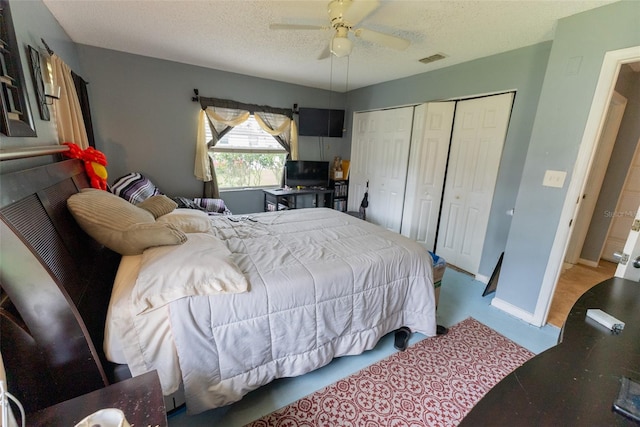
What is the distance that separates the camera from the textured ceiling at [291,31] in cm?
188

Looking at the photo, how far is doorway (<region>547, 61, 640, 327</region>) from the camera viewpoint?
9.91ft

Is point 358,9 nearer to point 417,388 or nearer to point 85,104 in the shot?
point 417,388

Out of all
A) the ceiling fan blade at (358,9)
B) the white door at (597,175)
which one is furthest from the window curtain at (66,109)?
the white door at (597,175)

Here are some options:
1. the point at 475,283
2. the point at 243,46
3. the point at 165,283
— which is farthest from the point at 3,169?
the point at 475,283

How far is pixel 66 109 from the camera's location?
1984 mm

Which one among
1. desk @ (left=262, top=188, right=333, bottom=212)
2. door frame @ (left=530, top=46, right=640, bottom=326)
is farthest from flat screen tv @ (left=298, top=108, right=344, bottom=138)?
door frame @ (left=530, top=46, right=640, bottom=326)

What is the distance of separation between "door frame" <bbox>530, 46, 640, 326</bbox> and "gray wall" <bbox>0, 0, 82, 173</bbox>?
3.32 meters

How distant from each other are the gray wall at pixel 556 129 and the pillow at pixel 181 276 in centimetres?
239

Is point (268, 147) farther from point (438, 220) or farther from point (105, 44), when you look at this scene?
point (438, 220)

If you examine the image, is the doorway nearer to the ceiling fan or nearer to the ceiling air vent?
the ceiling air vent

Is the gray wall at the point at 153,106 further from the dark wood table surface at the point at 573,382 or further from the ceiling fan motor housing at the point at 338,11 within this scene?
the dark wood table surface at the point at 573,382

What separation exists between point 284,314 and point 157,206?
1.29 m

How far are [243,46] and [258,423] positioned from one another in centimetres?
318

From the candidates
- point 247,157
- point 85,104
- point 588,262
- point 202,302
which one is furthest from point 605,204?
point 85,104
